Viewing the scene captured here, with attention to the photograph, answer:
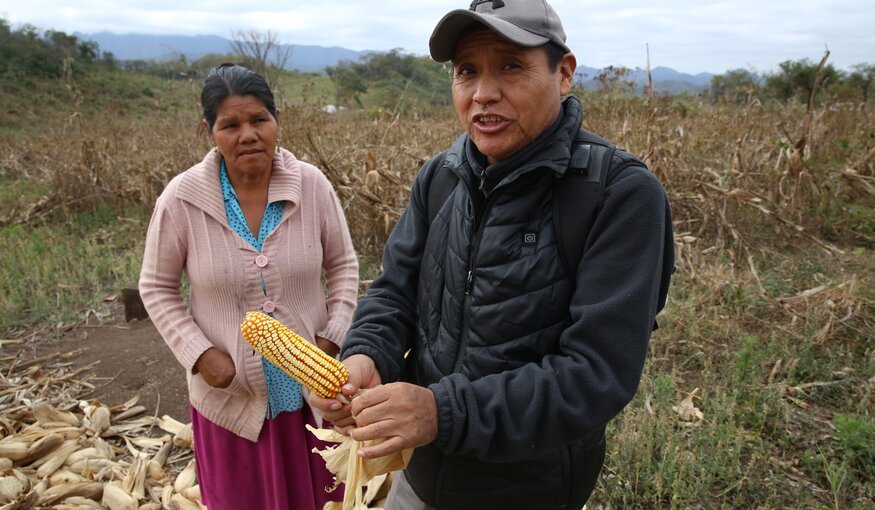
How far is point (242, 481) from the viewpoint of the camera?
7.14ft

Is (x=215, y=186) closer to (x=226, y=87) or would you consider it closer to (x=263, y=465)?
(x=226, y=87)

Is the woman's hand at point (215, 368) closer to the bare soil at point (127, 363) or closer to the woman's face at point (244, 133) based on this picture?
the woman's face at point (244, 133)

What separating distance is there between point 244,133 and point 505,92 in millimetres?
1213

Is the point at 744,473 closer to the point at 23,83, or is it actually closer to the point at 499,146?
the point at 499,146

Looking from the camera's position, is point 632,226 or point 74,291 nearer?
point 632,226

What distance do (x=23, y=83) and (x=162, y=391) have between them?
27593 mm

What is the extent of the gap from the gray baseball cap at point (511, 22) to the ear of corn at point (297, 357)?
781 millimetres

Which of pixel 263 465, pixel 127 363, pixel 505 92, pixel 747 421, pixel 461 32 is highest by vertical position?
pixel 461 32

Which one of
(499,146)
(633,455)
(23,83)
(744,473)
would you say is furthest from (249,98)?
(23,83)

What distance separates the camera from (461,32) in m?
1.24

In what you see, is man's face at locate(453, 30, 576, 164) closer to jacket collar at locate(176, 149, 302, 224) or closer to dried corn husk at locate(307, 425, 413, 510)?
dried corn husk at locate(307, 425, 413, 510)

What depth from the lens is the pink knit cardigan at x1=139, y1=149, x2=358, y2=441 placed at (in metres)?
2.02

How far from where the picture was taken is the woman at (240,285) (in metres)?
2.03

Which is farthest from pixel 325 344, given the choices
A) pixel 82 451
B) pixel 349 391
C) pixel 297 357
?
pixel 82 451
